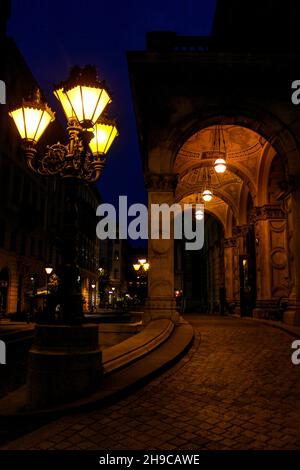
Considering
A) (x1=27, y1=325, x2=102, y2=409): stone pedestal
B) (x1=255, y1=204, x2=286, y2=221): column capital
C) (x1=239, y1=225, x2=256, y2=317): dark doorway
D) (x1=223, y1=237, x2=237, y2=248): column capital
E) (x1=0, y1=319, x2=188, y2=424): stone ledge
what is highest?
(x1=255, y1=204, x2=286, y2=221): column capital

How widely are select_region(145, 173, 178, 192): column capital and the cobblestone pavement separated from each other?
823cm

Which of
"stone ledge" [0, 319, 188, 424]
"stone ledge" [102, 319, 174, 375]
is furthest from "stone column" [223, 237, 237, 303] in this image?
"stone ledge" [102, 319, 174, 375]

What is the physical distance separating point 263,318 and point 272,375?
12182 mm

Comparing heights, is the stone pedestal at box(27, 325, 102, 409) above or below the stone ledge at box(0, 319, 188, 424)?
above

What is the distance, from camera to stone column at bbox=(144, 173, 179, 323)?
13648mm

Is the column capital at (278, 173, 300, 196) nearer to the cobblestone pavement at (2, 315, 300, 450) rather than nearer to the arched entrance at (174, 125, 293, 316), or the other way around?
the arched entrance at (174, 125, 293, 316)

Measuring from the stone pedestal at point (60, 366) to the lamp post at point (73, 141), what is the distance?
0.77ft

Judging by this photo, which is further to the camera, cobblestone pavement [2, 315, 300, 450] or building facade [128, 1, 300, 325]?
building facade [128, 1, 300, 325]

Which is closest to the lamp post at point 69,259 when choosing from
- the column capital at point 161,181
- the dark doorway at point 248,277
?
the column capital at point 161,181

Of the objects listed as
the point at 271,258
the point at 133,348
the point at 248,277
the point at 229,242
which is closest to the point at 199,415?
the point at 133,348

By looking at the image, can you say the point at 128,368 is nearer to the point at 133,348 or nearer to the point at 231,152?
the point at 133,348

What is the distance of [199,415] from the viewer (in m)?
4.62

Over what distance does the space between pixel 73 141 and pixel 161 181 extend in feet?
29.5
